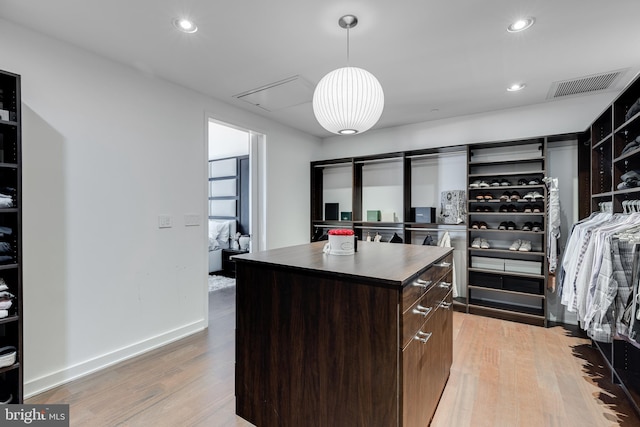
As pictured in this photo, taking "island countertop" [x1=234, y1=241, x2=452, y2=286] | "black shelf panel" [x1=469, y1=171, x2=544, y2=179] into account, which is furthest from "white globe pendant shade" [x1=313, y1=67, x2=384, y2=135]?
"black shelf panel" [x1=469, y1=171, x2=544, y2=179]

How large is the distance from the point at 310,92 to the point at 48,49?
211cm

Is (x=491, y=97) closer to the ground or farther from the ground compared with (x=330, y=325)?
farther from the ground

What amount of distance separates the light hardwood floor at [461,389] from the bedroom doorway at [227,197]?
8.57 ft

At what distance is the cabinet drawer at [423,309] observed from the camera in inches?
50.4

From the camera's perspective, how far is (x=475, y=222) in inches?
147

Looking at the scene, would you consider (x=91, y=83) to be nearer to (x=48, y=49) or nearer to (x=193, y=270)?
(x=48, y=49)

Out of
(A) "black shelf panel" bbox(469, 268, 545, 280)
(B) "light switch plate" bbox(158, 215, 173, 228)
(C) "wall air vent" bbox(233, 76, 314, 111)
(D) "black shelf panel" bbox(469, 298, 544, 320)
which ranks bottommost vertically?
(D) "black shelf panel" bbox(469, 298, 544, 320)

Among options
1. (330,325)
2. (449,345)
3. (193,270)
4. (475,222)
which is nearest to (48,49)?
(193,270)

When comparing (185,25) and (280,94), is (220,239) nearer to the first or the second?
(280,94)

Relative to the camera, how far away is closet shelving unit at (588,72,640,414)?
197cm

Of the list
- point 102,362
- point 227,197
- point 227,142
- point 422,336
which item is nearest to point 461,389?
point 422,336

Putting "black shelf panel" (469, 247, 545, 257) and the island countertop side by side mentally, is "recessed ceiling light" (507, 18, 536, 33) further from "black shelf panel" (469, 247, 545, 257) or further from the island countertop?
"black shelf panel" (469, 247, 545, 257)

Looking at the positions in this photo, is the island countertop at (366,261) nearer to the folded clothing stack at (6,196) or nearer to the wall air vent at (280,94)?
the folded clothing stack at (6,196)

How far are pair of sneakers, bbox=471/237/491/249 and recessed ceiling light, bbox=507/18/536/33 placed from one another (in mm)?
2326
